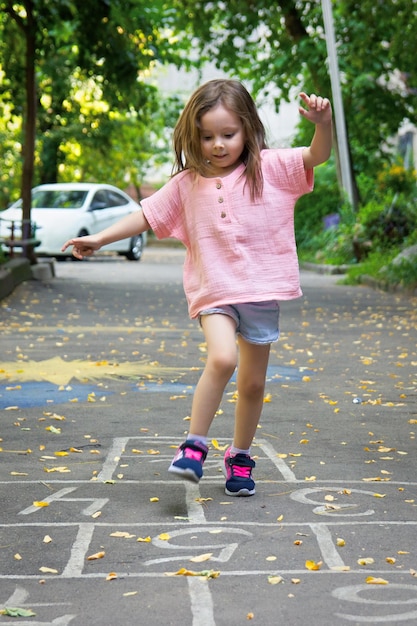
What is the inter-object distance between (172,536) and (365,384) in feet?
13.0

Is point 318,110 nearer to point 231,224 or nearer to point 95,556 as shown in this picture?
point 231,224

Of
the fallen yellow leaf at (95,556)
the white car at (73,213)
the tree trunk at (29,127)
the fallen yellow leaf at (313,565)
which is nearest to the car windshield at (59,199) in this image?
the white car at (73,213)

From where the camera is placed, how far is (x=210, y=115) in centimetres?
465

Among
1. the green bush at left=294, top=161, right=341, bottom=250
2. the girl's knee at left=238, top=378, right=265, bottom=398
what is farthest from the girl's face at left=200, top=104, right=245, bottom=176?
the green bush at left=294, top=161, right=341, bottom=250

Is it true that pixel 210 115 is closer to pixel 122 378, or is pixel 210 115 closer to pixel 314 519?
pixel 314 519

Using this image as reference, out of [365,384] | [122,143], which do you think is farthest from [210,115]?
[122,143]

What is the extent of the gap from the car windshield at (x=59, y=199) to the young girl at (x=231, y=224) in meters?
21.4

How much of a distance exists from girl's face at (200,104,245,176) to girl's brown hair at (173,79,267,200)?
2 centimetres

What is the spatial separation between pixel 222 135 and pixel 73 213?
20.8 meters

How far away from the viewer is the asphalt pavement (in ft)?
11.2

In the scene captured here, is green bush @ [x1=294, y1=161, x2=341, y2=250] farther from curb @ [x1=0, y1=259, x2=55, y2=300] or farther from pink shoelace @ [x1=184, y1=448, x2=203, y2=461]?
pink shoelace @ [x1=184, y1=448, x2=203, y2=461]

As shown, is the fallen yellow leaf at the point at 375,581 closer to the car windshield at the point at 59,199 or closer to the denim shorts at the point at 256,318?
the denim shorts at the point at 256,318

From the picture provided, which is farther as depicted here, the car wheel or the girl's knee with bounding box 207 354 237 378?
the car wheel

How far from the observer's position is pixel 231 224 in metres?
4.64
